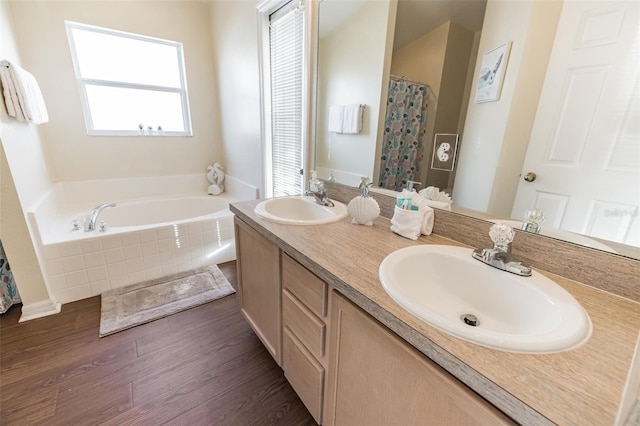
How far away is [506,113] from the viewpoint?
2.91 feet

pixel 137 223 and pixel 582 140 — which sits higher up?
pixel 582 140

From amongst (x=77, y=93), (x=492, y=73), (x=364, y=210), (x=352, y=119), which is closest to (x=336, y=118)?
(x=352, y=119)

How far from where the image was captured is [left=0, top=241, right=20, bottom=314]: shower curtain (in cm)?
172


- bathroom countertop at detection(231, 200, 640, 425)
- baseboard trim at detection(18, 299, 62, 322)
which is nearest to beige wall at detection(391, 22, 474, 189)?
bathroom countertop at detection(231, 200, 640, 425)

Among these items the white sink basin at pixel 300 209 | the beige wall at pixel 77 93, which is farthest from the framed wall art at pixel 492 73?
the beige wall at pixel 77 93

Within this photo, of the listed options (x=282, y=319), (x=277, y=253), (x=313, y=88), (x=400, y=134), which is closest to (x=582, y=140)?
(x=400, y=134)

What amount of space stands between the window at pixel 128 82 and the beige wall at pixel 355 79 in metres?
2.18

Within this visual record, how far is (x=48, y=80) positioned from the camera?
2348 millimetres

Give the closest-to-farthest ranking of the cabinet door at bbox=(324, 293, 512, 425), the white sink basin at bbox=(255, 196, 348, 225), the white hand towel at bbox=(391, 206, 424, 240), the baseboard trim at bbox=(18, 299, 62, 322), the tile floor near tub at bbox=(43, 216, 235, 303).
A: the cabinet door at bbox=(324, 293, 512, 425), the white hand towel at bbox=(391, 206, 424, 240), the white sink basin at bbox=(255, 196, 348, 225), the baseboard trim at bbox=(18, 299, 62, 322), the tile floor near tub at bbox=(43, 216, 235, 303)

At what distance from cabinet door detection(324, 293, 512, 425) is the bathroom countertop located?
0.04 m

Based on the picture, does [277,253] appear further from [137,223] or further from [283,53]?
[137,223]

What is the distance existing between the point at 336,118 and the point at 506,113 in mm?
941

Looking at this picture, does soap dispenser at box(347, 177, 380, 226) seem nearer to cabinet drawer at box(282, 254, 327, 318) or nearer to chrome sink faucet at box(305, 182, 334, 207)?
chrome sink faucet at box(305, 182, 334, 207)

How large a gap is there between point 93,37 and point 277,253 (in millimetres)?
3091
